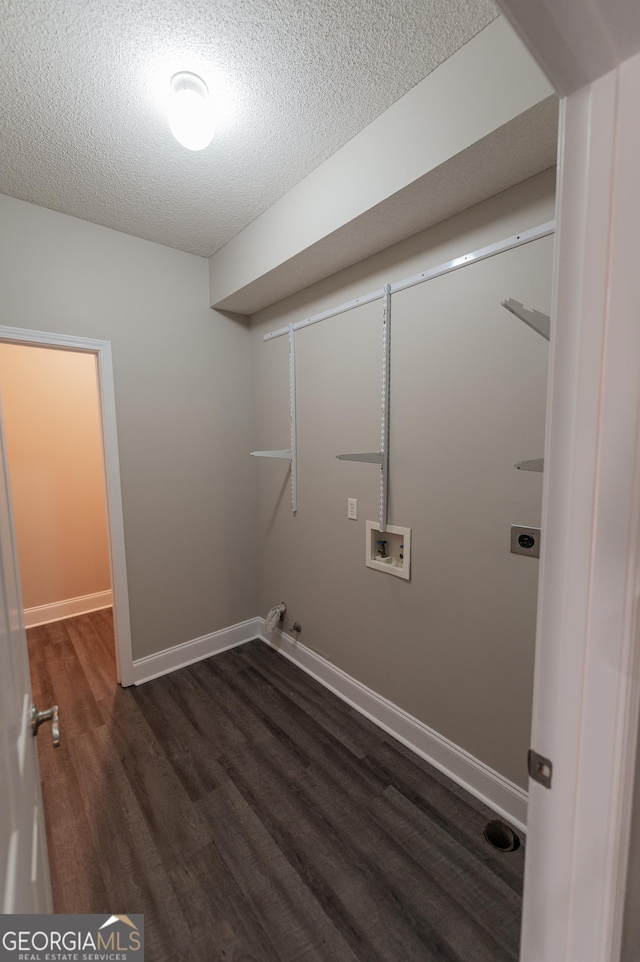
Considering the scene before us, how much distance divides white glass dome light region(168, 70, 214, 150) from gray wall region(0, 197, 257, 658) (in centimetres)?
109

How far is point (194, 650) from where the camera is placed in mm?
2658

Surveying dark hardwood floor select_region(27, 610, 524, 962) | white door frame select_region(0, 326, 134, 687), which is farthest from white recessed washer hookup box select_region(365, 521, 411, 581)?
white door frame select_region(0, 326, 134, 687)

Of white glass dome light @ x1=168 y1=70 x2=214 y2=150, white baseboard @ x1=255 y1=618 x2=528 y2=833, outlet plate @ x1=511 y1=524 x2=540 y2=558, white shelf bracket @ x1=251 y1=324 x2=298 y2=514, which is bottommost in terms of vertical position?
white baseboard @ x1=255 y1=618 x2=528 y2=833

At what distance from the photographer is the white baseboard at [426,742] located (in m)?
1.52

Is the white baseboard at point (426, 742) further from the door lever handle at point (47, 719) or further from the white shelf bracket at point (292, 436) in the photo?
the door lever handle at point (47, 719)

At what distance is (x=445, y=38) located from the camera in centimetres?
115

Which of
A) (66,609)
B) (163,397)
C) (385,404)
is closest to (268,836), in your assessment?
(385,404)

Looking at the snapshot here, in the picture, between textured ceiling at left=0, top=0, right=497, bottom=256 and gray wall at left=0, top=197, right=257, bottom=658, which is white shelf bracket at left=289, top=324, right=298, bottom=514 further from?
textured ceiling at left=0, top=0, right=497, bottom=256

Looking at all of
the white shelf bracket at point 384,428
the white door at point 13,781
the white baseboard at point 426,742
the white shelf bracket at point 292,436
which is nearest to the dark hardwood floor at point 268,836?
the white baseboard at point 426,742

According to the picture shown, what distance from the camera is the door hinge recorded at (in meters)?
0.60

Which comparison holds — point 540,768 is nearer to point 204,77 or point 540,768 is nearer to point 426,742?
point 426,742

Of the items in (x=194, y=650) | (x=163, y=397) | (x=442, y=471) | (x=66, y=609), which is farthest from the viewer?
(x=66, y=609)

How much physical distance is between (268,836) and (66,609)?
112 inches

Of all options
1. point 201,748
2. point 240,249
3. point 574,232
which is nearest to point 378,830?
point 201,748
